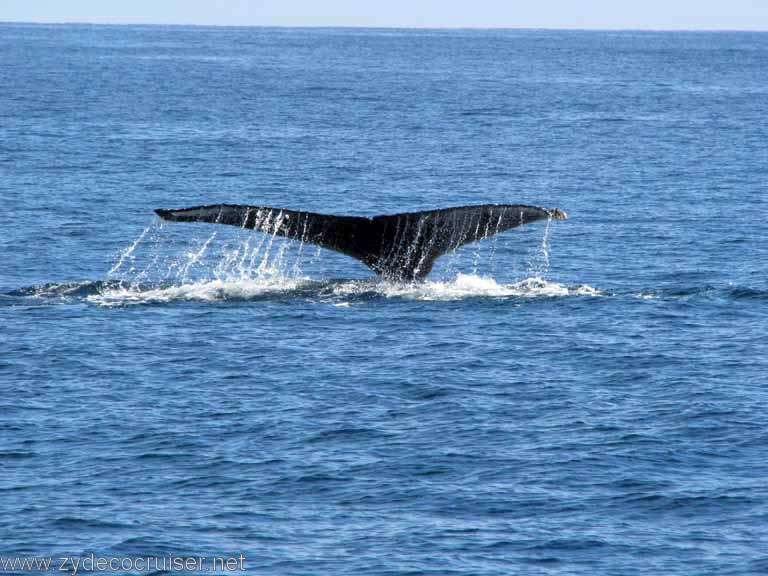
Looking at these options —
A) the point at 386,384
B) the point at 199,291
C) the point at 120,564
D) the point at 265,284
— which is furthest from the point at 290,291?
the point at 120,564

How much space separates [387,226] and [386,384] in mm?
2865

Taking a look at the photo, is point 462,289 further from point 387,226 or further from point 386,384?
point 386,384

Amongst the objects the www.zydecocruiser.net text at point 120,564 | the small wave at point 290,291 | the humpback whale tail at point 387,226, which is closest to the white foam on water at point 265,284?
the small wave at point 290,291

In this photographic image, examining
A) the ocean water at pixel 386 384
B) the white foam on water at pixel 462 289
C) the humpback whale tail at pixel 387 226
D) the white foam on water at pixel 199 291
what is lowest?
the ocean water at pixel 386 384

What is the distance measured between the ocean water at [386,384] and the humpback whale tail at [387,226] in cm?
146

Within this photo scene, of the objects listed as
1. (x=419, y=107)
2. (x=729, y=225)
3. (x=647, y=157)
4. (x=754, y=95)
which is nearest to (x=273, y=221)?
(x=729, y=225)

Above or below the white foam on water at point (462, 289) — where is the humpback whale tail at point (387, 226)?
above

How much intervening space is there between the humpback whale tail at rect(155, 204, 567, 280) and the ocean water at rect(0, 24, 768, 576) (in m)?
1.46

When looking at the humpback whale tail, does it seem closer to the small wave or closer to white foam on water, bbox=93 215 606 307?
white foam on water, bbox=93 215 606 307

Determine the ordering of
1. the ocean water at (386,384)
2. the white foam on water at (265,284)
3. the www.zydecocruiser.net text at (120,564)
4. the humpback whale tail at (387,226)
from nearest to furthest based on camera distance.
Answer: the www.zydecocruiser.net text at (120,564), the ocean water at (386,384), the humpback whale tail at (387,226), the white foam on water at (265,284)

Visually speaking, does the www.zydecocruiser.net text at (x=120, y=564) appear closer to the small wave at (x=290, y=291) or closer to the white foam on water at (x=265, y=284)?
the white foam on water at (x=265, y=284)

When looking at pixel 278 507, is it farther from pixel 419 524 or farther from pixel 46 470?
pixel 46 470

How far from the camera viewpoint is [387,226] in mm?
23312

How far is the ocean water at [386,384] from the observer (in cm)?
1630
